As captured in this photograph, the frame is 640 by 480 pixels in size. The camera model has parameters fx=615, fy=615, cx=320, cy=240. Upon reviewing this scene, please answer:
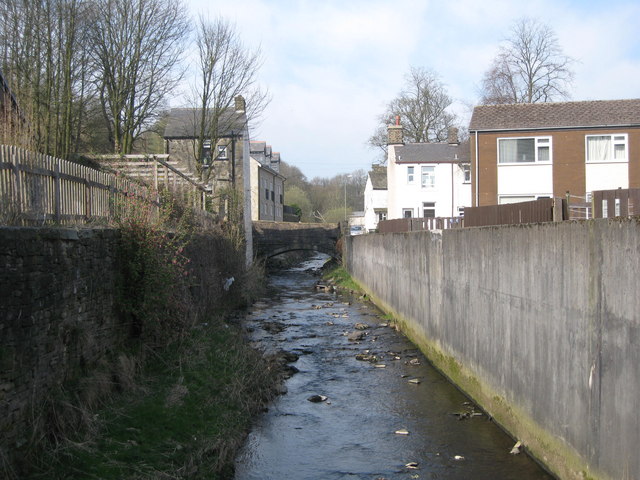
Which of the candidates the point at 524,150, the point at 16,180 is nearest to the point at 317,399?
the point at 16,180

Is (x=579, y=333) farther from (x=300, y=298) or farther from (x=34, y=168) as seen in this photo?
(x=300, y=298)

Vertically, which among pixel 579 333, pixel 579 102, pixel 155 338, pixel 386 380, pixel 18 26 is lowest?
pixel 386 380

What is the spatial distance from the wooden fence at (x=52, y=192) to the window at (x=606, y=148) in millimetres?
19024

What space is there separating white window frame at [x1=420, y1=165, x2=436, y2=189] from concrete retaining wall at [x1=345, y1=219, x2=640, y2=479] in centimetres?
2982

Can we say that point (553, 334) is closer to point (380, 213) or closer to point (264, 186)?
point (380, 213)

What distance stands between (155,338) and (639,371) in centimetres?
792

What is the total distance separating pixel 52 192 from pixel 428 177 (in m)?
36.2

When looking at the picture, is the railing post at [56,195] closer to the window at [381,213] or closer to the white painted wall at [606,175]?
the white painted wall at [606,175]

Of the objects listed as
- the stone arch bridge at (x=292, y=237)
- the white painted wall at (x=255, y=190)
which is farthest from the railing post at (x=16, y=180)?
the white painted wall at (x=255, y=190)

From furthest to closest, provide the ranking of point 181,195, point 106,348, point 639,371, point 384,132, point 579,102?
point 384,132 < point 579,102 < point 181,195 < point 106,348 < point 639,371

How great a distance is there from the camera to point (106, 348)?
912cm

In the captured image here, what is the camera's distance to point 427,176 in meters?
42.8

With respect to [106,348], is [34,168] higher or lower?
higher

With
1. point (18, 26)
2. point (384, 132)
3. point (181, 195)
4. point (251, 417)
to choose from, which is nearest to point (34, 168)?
point (251, 417)
